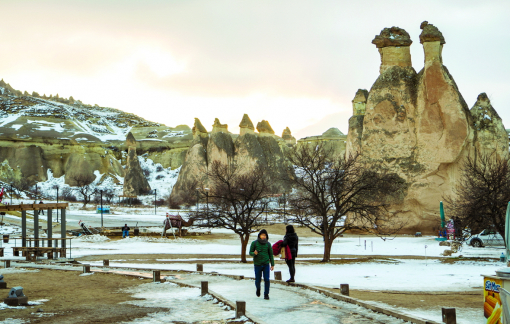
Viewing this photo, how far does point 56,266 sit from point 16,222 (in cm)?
2618

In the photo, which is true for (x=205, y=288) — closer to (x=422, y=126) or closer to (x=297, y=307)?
(x=297, y=307)

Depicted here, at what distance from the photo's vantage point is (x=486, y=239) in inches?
1088

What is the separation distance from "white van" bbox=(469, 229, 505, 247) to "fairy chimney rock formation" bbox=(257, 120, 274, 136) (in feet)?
152

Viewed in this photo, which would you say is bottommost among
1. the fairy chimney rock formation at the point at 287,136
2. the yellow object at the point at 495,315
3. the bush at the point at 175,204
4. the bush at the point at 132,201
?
the yellow object at the point at 495,315

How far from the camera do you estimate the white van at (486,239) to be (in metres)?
27.2

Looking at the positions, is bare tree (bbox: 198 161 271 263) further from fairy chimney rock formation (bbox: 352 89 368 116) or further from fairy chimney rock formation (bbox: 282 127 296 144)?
fairy chimney rock formation (bbox: 282 127 296 144)

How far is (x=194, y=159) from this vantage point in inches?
2798

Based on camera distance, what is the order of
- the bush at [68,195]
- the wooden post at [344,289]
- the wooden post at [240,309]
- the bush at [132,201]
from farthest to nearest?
the bush at [68,195]
the bush at [132,201]
the wooden post at [344,289]
the wooden post at [240,309]

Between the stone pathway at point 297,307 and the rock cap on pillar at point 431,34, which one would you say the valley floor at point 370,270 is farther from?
the rock cap on pillar at point 431,34

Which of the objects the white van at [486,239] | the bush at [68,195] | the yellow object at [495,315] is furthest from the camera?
the bush at [68,195]

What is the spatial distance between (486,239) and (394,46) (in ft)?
57.2

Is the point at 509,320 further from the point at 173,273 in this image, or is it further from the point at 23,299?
the point at 173,273

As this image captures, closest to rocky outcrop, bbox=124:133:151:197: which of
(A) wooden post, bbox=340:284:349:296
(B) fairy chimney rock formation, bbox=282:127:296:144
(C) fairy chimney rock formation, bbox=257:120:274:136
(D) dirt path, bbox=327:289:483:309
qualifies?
(C) fairy chimney rock formation, bbox=257:120:274:136

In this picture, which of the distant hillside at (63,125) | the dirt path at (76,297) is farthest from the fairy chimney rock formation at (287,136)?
the dirt path at (76,297)
